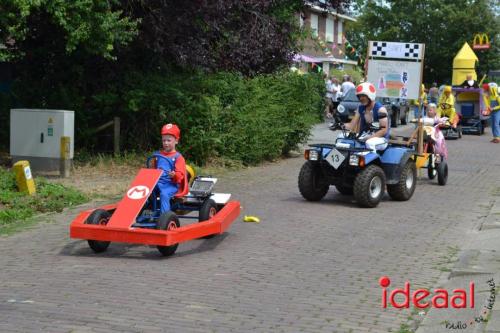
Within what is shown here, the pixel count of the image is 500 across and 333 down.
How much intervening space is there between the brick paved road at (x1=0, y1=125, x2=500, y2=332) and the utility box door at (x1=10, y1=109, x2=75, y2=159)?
3.44 metres

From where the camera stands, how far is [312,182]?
12.1 metres

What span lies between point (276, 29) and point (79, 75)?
501 centimetres

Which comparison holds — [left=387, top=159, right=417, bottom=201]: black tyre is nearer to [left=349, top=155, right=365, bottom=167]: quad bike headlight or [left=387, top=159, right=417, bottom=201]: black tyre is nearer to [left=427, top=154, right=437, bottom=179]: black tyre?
[left=349, top=155, right=365, bottom=167]: quad bike headlight

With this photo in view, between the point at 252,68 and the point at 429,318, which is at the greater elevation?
the point at 252,68

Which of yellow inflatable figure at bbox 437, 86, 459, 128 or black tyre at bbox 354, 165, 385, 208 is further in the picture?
yellow inflatable figure at bbox 437, 86, 459, 128

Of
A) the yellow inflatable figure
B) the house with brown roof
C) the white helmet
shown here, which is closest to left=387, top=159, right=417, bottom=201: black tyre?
the white helmet

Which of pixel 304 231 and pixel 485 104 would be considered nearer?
pixel 304 231

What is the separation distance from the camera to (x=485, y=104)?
2752 cm

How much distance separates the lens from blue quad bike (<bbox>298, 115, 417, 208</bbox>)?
11531mm

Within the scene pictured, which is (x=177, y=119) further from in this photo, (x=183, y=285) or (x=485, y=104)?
(x=485, y=104)

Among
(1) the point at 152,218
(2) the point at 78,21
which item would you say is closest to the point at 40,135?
(2) the point at 78,21

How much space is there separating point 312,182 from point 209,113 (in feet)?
12.3

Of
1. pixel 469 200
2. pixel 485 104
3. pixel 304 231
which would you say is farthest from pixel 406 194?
pixel 485 104

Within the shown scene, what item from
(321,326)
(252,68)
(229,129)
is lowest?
(321,326)
